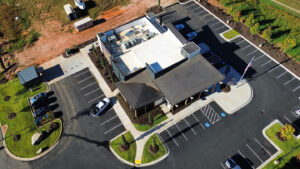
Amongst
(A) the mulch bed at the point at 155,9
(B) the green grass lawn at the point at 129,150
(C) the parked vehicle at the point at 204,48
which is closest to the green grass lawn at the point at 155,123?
(B) the green grass lawn at the point at 129,150

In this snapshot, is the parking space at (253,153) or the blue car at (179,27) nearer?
the parking space at (253,153)

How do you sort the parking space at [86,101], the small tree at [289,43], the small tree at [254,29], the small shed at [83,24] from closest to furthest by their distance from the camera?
the parking space at [86,101] → the small tree at [289,43] → the small tree at [254,29] → the small shed at [83,24]

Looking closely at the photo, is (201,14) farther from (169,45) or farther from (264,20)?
(169,45)

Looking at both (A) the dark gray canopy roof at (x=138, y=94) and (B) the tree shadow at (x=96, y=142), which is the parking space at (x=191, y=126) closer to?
(A) the dark gray canopy roof at (x=138, y=94)

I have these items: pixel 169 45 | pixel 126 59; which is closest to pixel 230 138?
pixel 169 45

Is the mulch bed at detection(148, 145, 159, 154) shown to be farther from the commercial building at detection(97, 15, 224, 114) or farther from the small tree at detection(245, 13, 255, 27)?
the small tree at detection(245, 13, 255, 27)

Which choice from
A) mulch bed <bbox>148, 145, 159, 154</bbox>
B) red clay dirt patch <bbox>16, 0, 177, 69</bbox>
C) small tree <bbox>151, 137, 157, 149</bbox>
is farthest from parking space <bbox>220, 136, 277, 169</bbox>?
red clay dirt patch <bbox>16, 0, 177, 69</bbox>

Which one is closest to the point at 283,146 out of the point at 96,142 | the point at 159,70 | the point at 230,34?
the point at 159,70
